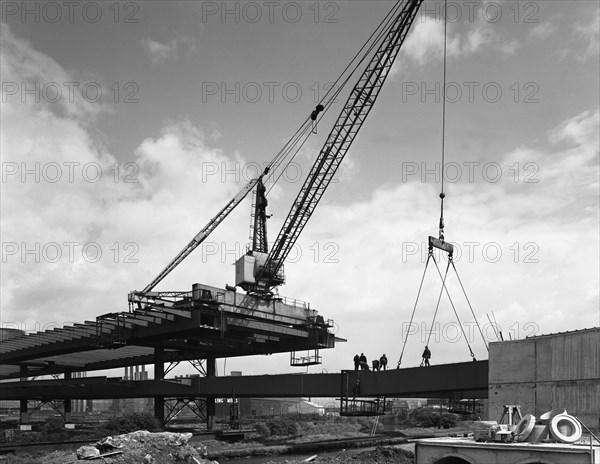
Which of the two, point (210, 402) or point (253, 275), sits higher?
point (253, 275)

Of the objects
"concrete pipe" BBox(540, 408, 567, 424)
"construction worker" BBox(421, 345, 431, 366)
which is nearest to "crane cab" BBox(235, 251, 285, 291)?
"construction worker" BBox(421, 345, 431, 366)

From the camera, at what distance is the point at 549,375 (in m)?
33.0

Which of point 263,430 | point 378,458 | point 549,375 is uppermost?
point 549,375

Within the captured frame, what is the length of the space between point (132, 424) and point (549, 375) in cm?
4371

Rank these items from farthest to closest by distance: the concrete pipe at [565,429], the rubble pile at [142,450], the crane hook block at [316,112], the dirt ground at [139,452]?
the crane hook block at [316,112]
the dirt ground at [139,452]
the rubble pile at [142,450]
the concrete pipe at [565,429]

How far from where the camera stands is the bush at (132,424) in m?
61.6

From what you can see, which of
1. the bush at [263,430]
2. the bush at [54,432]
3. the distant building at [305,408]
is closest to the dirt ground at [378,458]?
the bush at [263,430]

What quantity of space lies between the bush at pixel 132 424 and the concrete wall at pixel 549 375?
129 ft

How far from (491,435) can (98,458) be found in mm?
23797

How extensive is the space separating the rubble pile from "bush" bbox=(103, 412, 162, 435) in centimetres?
1987

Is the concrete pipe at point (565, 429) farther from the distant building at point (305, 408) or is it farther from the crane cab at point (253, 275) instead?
the distant building at point (305, 408)

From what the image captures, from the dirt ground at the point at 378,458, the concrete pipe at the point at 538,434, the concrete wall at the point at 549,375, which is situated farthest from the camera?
the dirt ground at the point at 378,458

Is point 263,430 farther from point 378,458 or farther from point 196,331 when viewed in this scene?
point 378,458

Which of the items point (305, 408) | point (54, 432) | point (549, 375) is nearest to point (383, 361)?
point (549, 375)
